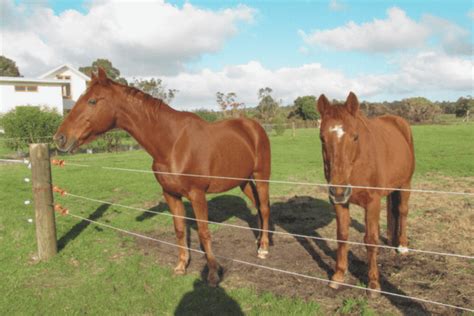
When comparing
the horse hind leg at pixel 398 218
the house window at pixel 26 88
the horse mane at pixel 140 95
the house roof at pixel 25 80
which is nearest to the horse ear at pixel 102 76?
the horse mane at pixel 140 95

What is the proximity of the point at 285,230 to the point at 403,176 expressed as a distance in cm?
220

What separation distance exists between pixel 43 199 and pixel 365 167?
418 centimetres

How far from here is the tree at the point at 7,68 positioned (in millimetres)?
57312

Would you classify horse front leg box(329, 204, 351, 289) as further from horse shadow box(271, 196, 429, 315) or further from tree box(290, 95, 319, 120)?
tree box(290, 95, 319, 120)

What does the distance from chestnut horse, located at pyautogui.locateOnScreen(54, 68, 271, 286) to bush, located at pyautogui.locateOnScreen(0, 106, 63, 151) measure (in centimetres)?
1582

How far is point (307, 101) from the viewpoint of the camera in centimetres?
5319

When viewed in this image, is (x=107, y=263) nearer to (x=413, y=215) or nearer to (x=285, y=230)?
(x=285, y=230)

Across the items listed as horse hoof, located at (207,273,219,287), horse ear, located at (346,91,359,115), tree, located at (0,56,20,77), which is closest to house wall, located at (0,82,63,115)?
tree, located at (0,56,20,77)

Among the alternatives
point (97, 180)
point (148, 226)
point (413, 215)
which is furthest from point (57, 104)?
point (413, 215)

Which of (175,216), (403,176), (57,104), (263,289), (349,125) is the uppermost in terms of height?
(57,104)

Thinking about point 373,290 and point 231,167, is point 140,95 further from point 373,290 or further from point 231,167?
point 373,290

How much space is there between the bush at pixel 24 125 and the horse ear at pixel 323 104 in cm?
1773

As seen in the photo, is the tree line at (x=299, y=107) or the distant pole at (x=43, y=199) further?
the tree line at (x=299, y=107)

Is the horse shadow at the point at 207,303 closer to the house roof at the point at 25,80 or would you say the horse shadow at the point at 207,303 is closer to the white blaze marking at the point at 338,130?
the white blaze marking at the point at 338,130
